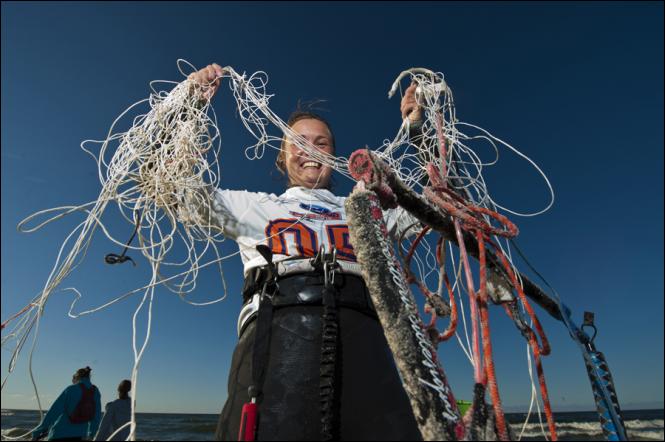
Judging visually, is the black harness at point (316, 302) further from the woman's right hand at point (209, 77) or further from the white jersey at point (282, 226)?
the woman's right hand at point (209, 77)

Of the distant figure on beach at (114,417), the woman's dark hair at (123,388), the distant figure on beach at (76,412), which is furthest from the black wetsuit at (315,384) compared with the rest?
the woman's dark hair at (123,388)

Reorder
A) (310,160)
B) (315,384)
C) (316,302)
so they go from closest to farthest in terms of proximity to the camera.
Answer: (315,384) < (316,302) < (310,160)

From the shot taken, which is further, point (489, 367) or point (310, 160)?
point (310, 160)

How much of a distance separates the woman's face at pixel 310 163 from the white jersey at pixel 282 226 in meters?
0.25

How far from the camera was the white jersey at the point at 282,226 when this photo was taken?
5.86 ft

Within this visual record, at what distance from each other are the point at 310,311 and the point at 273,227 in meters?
0.59

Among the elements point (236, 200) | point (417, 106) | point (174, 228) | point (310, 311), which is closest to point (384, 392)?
point (310, 311)

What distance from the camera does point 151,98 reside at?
2324 millimetres

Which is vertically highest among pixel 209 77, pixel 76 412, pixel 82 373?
pixel 209 77

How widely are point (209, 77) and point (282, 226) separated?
1.09 meters

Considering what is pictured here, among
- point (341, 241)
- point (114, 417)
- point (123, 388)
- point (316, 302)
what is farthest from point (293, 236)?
point (123, 388)

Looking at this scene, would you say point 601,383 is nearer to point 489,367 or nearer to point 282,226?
point 489,367

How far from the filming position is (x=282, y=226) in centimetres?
191

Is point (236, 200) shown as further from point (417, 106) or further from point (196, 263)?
point (417, 106)
